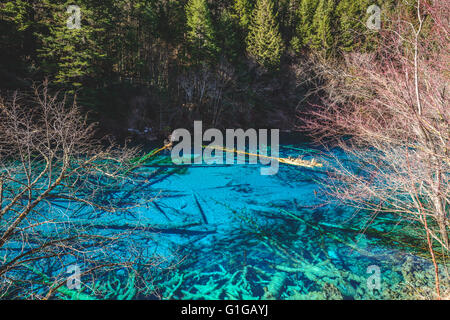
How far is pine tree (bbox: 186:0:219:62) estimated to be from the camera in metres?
17.2

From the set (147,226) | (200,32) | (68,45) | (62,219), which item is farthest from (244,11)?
(62,219)

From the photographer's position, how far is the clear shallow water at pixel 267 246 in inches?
207

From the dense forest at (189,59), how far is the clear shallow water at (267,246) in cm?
915

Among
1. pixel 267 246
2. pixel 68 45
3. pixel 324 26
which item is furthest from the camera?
pixel 324 26

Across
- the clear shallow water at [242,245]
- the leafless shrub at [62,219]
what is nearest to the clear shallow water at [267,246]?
the clear shallow water at [242,245]

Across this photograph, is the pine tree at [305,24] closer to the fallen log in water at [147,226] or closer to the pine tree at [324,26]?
the pine tree at [324,26]

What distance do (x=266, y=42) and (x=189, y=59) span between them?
6689mm

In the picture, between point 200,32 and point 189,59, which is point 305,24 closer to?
point 200,32

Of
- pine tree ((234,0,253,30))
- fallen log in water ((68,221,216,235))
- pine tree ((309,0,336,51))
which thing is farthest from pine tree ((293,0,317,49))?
fallen log in water ((68,221,216,235))

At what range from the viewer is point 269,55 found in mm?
18797

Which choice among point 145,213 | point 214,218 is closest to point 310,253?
point 214,218

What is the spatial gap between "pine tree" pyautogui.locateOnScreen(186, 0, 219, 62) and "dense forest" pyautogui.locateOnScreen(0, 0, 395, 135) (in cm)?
7

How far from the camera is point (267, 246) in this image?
258 inches

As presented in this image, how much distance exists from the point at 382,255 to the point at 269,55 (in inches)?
675
